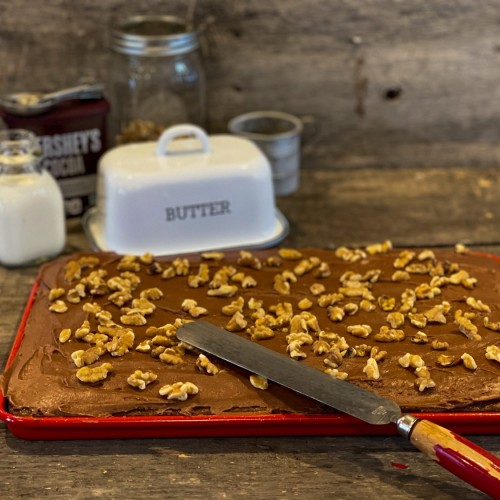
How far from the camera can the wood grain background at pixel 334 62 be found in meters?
1.38

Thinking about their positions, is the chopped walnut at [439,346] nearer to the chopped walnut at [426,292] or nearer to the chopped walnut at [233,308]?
the chopped walnut at [426,292]

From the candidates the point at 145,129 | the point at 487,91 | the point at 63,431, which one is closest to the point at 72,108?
the point at 145,129

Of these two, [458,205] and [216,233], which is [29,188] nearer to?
[216,233]

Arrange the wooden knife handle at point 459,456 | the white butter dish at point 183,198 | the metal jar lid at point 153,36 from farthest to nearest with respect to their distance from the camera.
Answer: the metal jar lid at point 153,36 → the white butter dish at point 183,198 → the wooden knife handle at point 459,456

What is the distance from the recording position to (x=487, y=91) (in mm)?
1471

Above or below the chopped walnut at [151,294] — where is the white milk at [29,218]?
above

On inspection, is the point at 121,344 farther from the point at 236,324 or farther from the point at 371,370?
the point at 371,370

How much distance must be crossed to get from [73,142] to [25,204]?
0.17 meters

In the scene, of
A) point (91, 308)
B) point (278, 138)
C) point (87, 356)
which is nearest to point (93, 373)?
point (87, 356)

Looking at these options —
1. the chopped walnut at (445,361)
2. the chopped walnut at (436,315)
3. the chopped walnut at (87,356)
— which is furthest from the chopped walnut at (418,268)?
the chopped walnut at (87,356)

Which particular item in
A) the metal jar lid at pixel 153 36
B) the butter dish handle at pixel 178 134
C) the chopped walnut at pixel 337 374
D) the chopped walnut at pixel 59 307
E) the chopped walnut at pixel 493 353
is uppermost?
the metal jar lid at pixel 153 36

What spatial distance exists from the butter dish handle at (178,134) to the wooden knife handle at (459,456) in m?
0.59

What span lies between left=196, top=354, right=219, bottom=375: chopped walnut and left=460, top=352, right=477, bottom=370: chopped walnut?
28cm

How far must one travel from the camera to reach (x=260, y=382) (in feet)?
2.80
